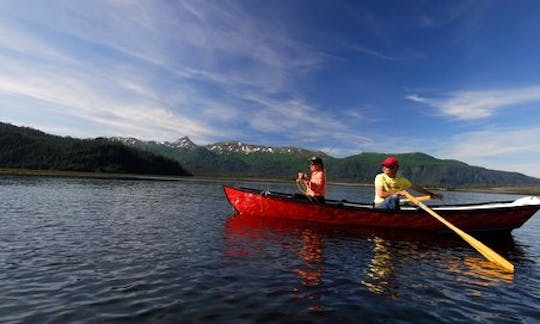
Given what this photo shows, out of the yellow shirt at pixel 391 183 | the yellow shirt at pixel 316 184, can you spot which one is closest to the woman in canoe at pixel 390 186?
the yellow shirt at pixel 391 183

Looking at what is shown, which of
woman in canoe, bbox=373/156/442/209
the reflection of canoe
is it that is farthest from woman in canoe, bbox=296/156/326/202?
woman in canoe, bbox=373/156/442/209

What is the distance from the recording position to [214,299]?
916cm

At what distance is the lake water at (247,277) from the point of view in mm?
8508

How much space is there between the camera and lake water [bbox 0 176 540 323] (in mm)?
8508

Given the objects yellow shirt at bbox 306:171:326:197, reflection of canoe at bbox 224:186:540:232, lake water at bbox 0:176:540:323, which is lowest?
lake water at bbox 0:176:540:323

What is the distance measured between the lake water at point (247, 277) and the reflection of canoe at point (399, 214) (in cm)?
129

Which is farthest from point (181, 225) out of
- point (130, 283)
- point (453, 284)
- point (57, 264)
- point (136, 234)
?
point (453, 284)

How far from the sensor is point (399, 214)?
20.8 metres

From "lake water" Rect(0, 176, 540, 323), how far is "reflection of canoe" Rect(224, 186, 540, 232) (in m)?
1.29

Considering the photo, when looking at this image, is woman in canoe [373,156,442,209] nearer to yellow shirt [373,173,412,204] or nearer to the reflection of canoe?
yellow shirt [373,173,412,204]

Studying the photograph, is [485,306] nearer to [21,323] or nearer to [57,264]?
[21,323]

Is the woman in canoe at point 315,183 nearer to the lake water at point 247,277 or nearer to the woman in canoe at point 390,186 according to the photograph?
→ the woman in canoe at point 390,186

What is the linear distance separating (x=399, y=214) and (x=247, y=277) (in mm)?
12266

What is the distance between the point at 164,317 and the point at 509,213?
18.8 m
